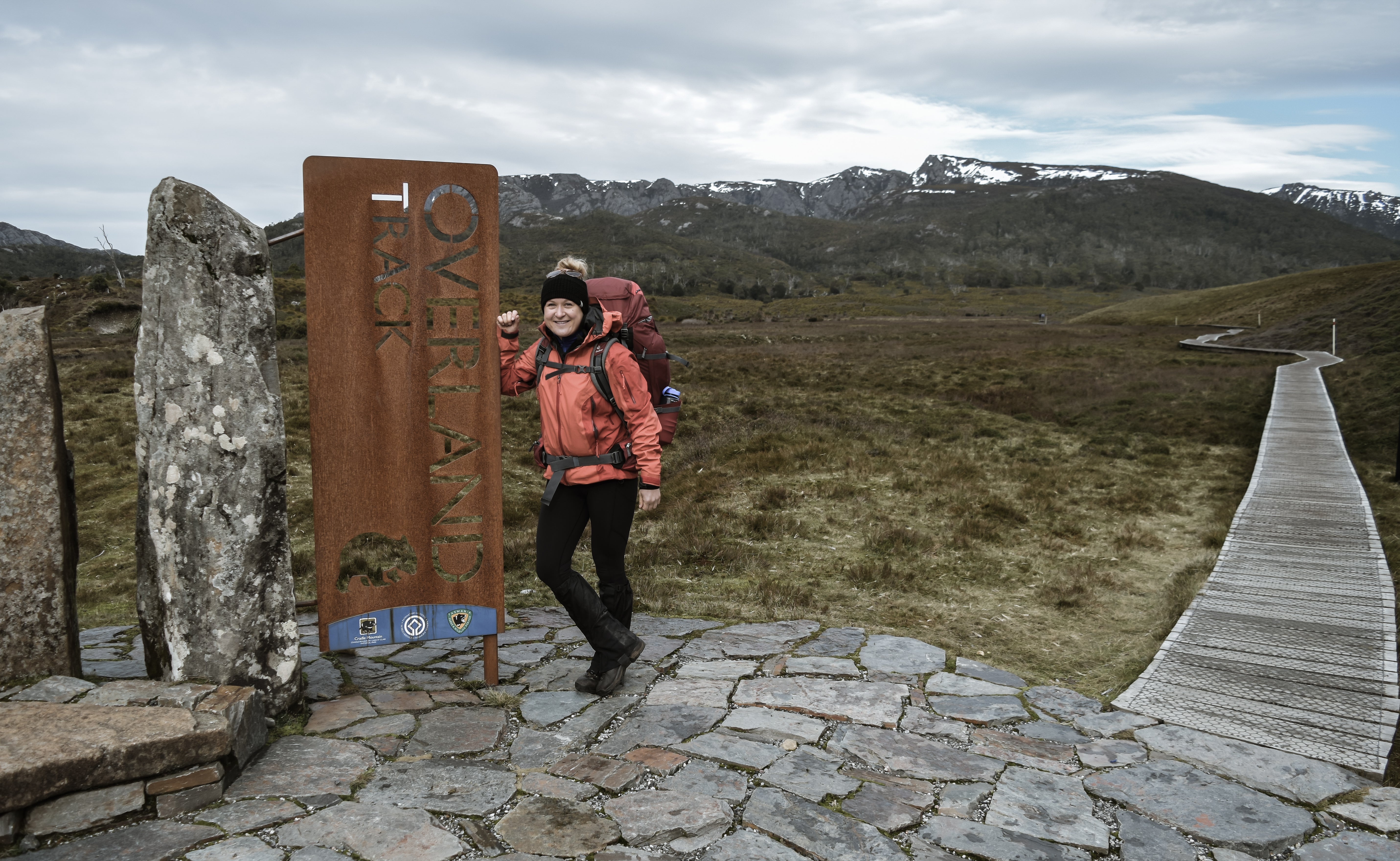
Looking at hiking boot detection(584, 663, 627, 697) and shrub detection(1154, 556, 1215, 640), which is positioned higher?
hiking boot detection(584, 663, 627, 697)

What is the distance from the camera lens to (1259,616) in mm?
5926

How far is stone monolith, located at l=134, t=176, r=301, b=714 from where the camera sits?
3.69 m

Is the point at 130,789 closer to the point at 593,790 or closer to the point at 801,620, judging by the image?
the point at 593,790

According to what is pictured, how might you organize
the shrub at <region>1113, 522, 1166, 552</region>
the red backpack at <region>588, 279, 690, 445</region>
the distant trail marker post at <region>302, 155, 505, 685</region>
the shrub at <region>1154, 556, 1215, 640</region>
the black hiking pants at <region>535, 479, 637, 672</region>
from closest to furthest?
the distant trail marker post at <region>302, 155, 505, 685</region> < the black hiking pants at <region>535, 479, 637, 672</region> < the red backpack at <region>588, 279, 690, 445</region> < the shrub at <region>1154, 556, 1215, 640</region> < the shrub at <region>1113, 522, 1166, 552</region>

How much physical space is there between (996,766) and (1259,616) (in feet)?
11.2

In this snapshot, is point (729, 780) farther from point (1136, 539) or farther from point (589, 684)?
point (1136, 539)

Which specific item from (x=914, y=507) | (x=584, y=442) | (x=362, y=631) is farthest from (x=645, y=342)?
(x=914, y=507)

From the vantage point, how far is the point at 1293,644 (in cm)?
537

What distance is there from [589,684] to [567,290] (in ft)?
6.79

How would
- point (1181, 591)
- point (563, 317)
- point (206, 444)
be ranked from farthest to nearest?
point (1181, 591) → point (563, 317) → point (206, 444)

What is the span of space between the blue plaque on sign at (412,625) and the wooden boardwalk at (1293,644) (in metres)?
3.43

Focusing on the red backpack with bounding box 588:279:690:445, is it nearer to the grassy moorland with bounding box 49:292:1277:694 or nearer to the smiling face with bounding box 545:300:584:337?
the smiling face with bounding box 545:300:584:337

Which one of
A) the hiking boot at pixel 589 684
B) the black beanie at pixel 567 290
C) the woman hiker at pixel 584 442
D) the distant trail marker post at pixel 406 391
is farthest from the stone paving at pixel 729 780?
the black beanie at pixel 567 290

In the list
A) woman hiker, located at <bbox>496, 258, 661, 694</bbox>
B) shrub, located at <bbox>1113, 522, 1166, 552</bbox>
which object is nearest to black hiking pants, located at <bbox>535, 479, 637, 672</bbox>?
Answer: woman hiker, located at <bbox>496, 258, 661, 694</bbox>
